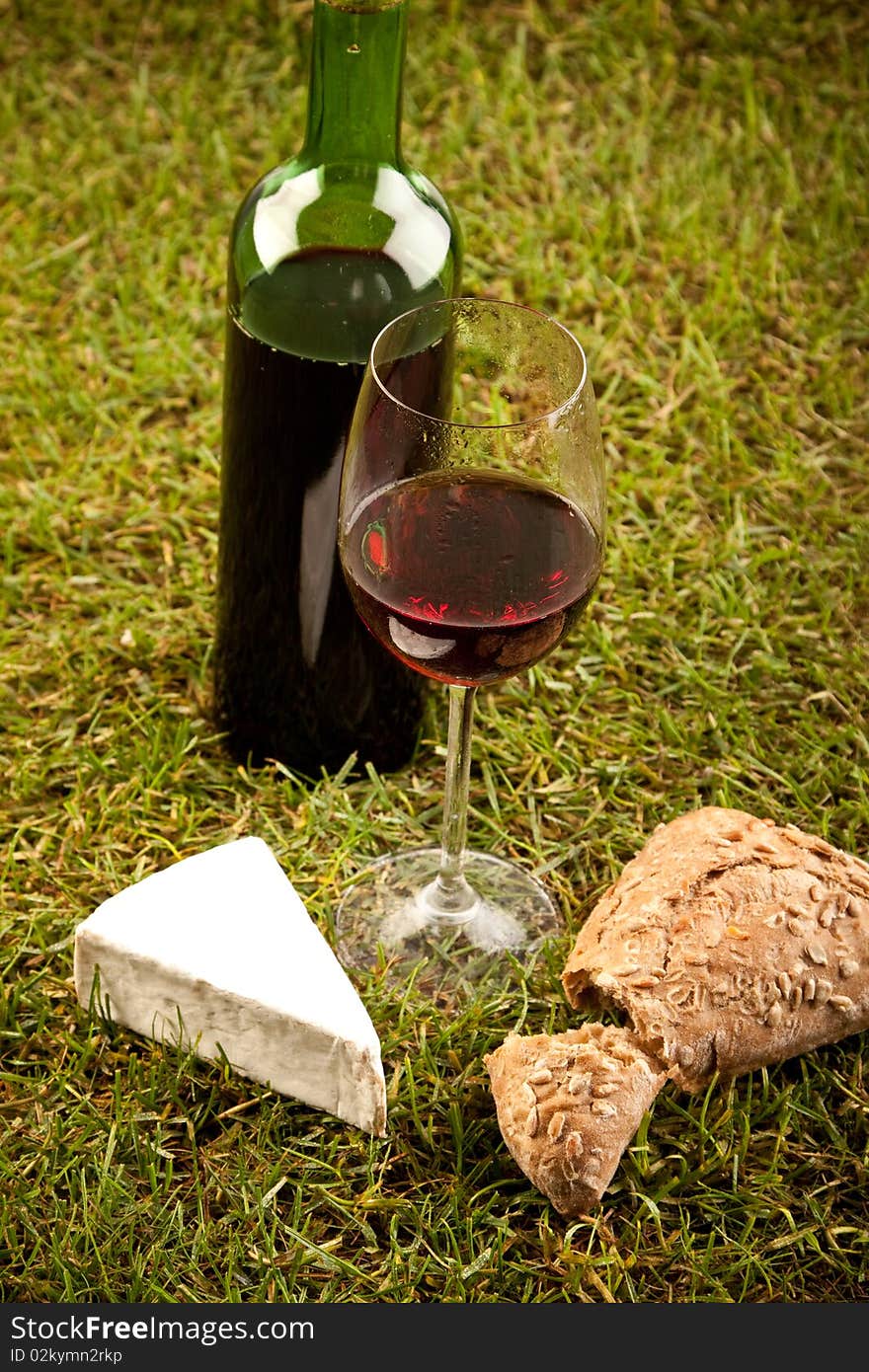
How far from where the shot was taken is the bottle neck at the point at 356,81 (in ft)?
5.35

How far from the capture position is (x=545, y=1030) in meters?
1.79

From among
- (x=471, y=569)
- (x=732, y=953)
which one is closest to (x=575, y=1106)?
(x=732, y=953)

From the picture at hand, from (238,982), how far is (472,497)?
0.54m

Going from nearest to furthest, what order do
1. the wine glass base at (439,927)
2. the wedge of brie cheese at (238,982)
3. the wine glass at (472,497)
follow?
the wine glass at (472,497) < the wedge of brie cheese at (238,982) < the wine glass base at (439,927)

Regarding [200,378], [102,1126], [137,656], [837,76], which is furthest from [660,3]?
[102,1126]

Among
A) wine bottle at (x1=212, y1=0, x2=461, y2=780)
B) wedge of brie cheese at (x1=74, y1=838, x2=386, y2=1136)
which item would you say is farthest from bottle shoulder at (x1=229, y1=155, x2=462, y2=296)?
wedge of brie cheese at (x1=74, y1=838, x2=386, y2=1136)

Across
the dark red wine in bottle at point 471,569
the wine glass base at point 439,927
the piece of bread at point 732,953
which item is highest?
the dark red wine in bottle at point 471,569

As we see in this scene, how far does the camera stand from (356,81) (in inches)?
65.6

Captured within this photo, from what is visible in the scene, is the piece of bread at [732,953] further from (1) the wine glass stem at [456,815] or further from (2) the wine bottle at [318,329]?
(2) the wine bottle at [318,329]

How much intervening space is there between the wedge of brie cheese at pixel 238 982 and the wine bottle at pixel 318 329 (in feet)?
1.03

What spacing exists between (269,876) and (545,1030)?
34 centimetres

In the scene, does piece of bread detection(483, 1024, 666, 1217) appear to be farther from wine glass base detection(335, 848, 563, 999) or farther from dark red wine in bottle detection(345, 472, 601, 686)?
dark red wine in bottle detection(345, 472, 601, 686)

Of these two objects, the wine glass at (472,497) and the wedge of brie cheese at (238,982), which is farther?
the wedge of brie cheese at (238,982)

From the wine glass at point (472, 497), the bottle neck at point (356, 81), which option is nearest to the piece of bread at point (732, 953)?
the wine glass at point (472, 497)
